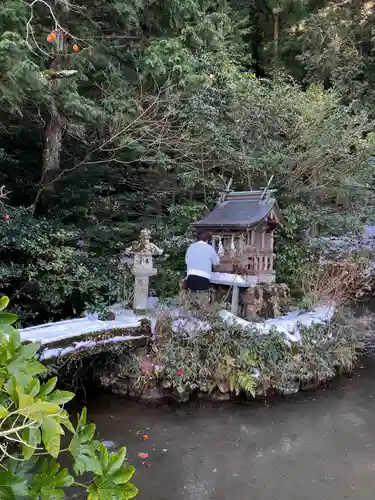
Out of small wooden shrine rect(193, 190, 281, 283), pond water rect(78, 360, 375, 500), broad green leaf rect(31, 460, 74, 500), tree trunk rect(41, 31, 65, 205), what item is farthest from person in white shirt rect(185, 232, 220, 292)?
broad green leaf rect(31, 460, 74, 500)

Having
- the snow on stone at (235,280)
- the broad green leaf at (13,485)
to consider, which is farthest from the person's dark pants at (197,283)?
the broad green leaf at (13,485)

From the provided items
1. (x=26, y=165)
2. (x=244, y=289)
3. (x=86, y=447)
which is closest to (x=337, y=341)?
(x=244, y=289)

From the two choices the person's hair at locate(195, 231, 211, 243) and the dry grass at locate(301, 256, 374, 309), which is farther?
the dry grass at locate(301, 256, 374, 309)

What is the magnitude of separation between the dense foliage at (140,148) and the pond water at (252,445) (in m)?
2.33

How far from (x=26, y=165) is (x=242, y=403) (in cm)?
594

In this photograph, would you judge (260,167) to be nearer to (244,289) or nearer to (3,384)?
(244,289)

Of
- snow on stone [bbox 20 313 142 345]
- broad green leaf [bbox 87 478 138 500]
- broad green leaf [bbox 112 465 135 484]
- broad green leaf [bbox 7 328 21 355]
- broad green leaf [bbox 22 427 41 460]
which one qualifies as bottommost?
snow on stone [bbox 20 313 142 345]

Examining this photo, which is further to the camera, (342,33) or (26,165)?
(342,33)

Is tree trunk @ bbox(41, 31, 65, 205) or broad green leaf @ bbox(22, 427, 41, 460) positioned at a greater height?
tree trunk @ bbox(41, 31, 65, 205)

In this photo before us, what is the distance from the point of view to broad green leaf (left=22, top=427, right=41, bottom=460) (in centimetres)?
146

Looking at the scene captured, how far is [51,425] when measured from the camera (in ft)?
4.79

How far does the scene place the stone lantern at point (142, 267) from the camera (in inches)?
258

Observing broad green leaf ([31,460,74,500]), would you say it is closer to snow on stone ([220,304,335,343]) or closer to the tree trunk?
snow on stone ([220,304,335,343])

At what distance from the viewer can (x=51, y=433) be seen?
1453 millimetres
